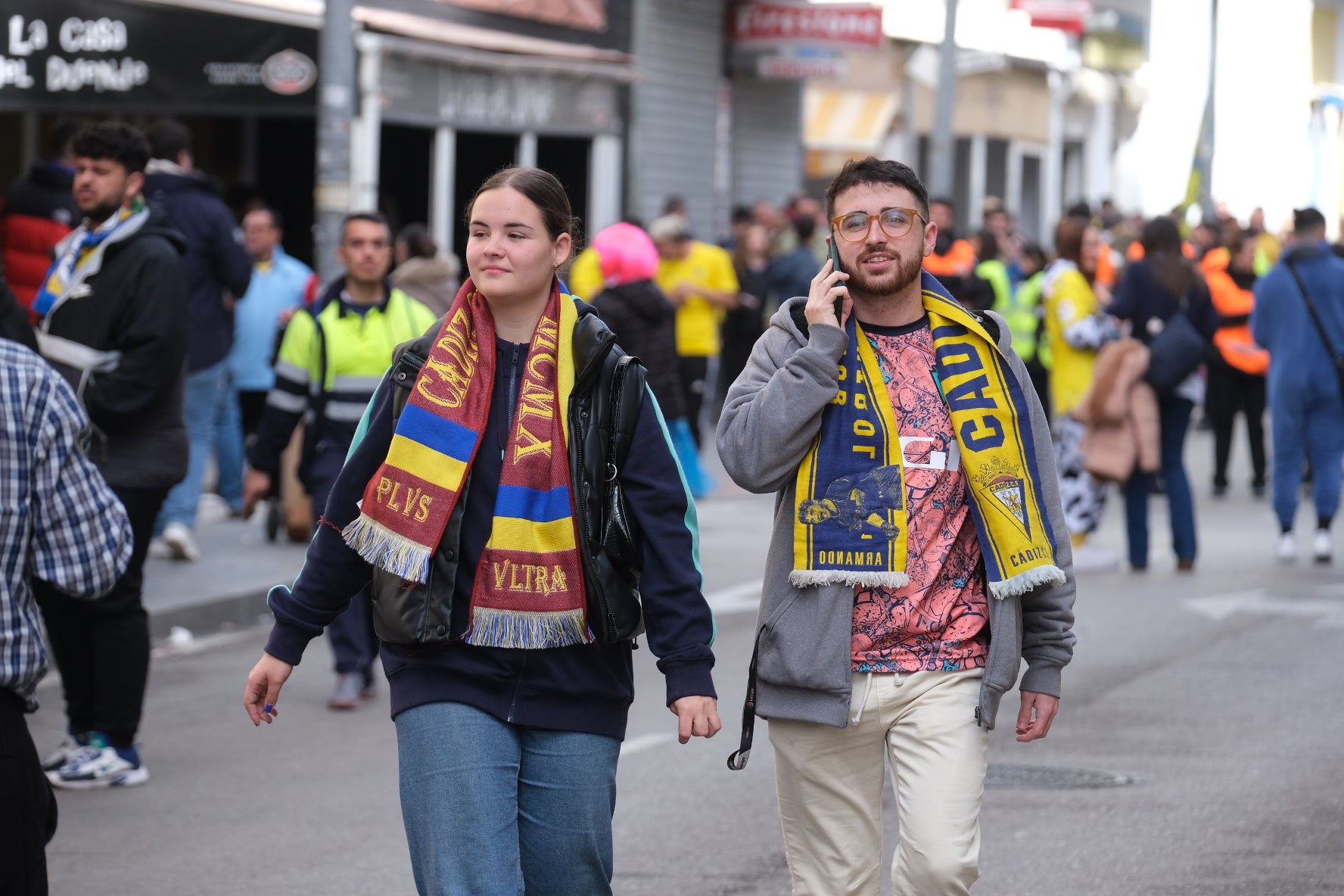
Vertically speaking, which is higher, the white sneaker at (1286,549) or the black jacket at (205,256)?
the black jacket at (205,256)

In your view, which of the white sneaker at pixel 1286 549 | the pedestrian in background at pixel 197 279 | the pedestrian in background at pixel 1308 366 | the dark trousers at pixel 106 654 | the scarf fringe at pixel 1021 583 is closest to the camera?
the scarf fringe at pixel 1021 583

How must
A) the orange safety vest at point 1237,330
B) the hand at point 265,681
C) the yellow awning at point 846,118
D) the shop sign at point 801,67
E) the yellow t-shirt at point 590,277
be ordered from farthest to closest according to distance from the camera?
the yellow awning at point 846,118 → the shop sign at point 801,67 → the orange safety vest at point 1237,330 → the yellow t-shirt at point 590,277 → the hand at point 265,681

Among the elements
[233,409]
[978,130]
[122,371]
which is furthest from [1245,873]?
[978,130]

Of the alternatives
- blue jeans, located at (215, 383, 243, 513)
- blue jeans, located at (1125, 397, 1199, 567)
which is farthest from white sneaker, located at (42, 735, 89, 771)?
blue jeans, located at (1125, 397, 1199, 567)

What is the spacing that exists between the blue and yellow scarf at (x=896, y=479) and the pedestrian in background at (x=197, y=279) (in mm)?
7792

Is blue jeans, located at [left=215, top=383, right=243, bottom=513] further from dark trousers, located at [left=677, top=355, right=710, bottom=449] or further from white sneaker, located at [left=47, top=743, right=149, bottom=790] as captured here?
white sneaker, located at [left=47, top=743, right=149, bottom=790]

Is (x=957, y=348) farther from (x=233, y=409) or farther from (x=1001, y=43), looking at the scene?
(x=1001, y=43)

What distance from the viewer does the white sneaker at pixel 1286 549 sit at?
12.7 m

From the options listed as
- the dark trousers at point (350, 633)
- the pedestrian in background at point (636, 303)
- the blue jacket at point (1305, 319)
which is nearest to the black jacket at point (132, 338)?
the dark trousers at point (350, 633)

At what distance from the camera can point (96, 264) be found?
6.97 meters

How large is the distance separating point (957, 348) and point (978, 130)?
30.8 meters

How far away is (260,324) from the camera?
13625mm

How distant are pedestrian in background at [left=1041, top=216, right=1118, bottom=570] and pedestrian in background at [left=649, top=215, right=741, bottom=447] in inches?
170

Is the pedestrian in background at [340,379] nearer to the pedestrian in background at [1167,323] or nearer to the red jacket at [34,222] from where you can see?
the red jacket at [34,222]
